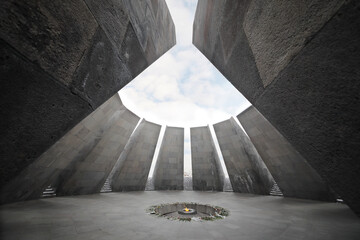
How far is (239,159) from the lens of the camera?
1236cm

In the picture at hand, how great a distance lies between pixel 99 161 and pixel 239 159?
10.1m

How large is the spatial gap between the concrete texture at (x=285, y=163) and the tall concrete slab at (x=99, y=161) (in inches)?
338

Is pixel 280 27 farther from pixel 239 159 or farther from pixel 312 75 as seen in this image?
pixel 239 159

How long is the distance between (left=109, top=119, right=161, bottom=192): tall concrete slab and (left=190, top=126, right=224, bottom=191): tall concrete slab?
3.91 meters

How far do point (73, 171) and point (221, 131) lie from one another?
1106cm

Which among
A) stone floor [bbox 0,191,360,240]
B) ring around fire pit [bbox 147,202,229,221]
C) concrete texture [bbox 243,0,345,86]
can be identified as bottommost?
stone floor [bbox 0,191,360,240]

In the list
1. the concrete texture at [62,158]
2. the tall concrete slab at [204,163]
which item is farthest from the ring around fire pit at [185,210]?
the tall concrete slab at [204,163]

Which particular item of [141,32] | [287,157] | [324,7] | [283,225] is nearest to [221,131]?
[287,157]

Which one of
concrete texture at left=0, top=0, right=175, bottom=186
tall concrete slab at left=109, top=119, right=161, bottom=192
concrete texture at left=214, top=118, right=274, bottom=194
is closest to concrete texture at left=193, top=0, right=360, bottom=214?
concrete texture at left=0, top=0, right=175, bottom=186

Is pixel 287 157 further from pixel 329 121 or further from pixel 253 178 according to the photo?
pixel 329 121

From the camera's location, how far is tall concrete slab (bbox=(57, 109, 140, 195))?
9.22m

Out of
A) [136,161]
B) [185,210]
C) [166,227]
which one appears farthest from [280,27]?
[136,161]

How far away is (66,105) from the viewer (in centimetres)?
214

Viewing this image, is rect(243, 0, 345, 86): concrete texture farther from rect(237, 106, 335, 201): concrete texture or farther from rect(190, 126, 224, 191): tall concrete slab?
rect(190, 126, 224, 191): tall concrete slab
